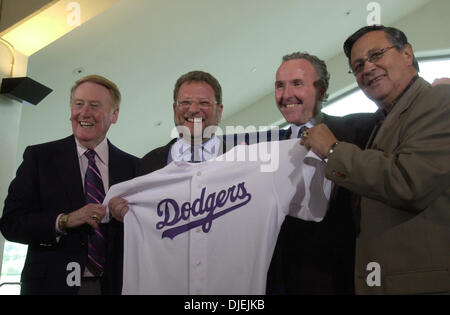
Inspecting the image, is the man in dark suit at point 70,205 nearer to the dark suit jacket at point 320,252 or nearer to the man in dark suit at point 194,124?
the man in dark suit at point 194,124

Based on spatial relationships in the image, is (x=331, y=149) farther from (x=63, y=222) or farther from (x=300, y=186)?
(x=63, y=222)

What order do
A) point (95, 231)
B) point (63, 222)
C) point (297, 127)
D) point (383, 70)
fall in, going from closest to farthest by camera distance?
point (383, 70)
point (63, 222)
point (95, 231)
point (297, 127)

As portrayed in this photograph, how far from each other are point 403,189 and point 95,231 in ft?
4.37

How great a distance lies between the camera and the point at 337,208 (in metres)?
1.73

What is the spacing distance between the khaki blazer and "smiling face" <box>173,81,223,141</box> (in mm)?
765

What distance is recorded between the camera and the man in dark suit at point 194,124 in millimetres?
1991

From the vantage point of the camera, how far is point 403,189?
4.21 feet

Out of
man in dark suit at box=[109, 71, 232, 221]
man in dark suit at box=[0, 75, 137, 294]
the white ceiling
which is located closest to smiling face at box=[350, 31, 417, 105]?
man in dark suit at box=[109, 71, 232, 221]

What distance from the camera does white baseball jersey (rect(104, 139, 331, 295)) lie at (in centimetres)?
168

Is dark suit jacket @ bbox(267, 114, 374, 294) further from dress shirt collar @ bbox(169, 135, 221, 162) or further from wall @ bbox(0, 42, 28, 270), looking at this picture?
wall @ bbox(0, 42, 28, 270)

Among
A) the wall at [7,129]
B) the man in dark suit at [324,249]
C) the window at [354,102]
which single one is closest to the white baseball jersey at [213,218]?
the man in dark suit at [324,249]

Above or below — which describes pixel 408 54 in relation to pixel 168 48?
below

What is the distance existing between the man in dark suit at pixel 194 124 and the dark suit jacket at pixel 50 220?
256 millimetres

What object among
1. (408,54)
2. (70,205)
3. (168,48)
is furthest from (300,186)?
(168,48)
